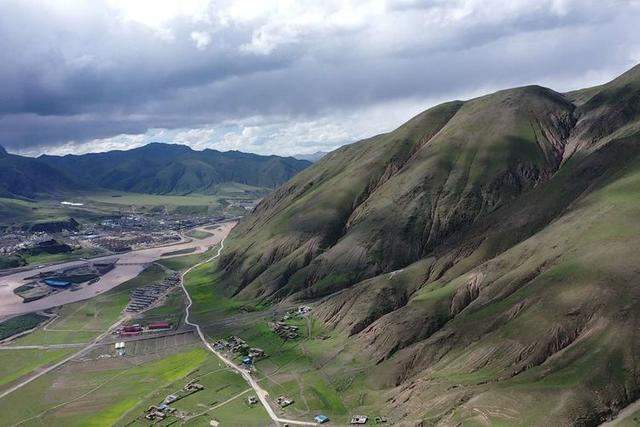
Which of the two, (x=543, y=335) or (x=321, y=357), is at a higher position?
(x=543, y=335)

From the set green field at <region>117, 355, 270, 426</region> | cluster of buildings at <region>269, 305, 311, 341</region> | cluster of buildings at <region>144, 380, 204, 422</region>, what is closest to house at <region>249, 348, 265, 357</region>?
green field at <region>117, 355, 270, 426</region>

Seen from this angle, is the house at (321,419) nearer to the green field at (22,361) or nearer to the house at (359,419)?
the house at (359,419)

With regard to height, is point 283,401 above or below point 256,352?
below

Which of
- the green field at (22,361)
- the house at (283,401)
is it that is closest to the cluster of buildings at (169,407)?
the house at (283,401)

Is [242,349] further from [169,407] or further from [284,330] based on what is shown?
[169,407]

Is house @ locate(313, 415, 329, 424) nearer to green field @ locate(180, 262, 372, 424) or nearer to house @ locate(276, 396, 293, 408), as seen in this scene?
green field @ locate(180, 262, 372, 424)

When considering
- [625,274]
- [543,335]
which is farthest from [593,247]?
[543,335]

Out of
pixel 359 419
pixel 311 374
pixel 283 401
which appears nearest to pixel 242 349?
pixel 311 374

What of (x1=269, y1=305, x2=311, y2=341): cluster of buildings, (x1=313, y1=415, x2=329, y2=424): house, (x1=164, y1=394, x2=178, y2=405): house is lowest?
(x1=313, y1=415, x2=329, y2=424): house

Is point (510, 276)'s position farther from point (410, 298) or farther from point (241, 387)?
point (241, 387)

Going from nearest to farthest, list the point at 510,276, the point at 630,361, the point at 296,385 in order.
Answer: the point at 630,361, the point at 296,385, the point at 510,276

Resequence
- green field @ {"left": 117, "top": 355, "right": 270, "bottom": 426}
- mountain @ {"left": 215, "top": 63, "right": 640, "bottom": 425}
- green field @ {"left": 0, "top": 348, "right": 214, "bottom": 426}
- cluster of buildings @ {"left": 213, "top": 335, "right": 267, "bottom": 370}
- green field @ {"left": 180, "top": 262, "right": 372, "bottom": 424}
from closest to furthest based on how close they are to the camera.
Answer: mountain @ {"left": 215, "top": 63, "right": 640, "bottom": 425}
green field @ {"left": 117, "top": 355, "right": 270, "bottom": 426}
green field @ {"left": 180, "top": 262, "right": 372, "bottom": 424}
green field @ {"left": 0, "top": 348, "right": 214, "bottom": 426}
cluster of buildings @ {"left": 213, "top": 335, "right": 267, "bottom": 370}
